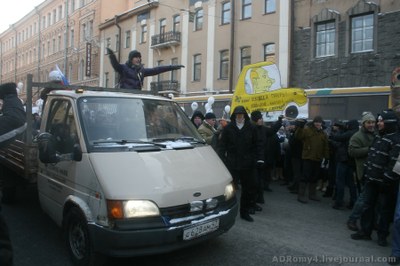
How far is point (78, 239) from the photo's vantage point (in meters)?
4.23

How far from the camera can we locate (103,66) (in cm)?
3988

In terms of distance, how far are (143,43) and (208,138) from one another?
88.3 ft

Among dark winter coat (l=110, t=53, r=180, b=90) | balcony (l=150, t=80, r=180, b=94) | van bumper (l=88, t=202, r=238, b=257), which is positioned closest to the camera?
van bumper (l=88, t=202, r=238, b=257)

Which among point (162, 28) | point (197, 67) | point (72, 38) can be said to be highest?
point (72, 38)

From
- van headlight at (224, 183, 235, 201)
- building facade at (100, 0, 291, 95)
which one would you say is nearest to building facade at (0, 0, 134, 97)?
building facade at (100, 0, 291, 95)

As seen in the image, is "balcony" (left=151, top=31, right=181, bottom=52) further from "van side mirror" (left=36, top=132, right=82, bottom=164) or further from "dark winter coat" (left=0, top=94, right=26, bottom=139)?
"van side mirror" (left=36, top=132, right=82, bottom=164)

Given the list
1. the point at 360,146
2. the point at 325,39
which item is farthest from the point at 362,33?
the point at 360,146

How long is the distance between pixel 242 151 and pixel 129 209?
111 inches

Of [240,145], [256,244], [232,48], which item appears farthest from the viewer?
[232,48]

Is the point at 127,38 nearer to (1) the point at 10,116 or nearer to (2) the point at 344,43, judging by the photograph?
(2) the point at 344,43

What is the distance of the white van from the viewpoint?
147 inches

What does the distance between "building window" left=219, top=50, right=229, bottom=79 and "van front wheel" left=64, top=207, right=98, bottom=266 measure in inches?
846

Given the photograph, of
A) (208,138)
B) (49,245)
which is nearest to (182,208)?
(49,245)

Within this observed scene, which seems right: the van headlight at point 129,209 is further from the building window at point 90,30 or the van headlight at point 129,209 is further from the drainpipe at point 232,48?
the building window at point 90,30
